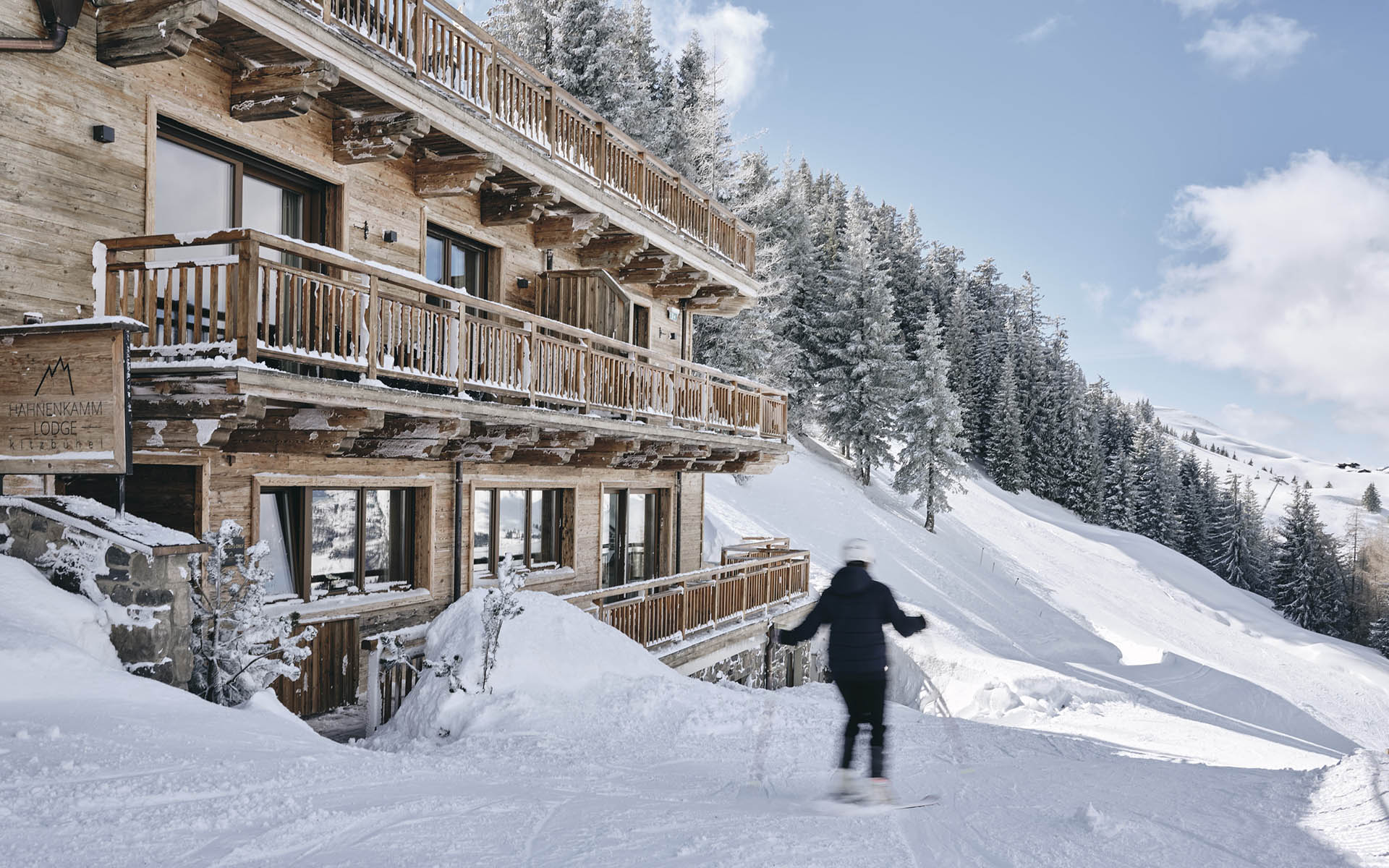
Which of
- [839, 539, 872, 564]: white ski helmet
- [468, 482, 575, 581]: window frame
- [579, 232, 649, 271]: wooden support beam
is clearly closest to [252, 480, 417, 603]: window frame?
[468, 482, 575, 581]: window frame

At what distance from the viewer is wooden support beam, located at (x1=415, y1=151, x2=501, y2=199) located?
12.4 metres

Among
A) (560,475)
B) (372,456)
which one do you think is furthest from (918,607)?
(372,456)

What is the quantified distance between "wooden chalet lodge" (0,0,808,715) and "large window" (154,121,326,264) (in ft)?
0.10

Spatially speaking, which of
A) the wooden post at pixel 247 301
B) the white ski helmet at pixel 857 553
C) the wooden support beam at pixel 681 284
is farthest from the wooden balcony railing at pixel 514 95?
the white ski helmet at pixel 857 553

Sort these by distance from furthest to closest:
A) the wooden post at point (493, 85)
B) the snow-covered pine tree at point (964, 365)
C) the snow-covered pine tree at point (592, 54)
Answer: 1. the snow-covered pine tree at point (964, 365)
2. the snow-covered pine tree at point (592, 54)
3. the wooden post at point (493, 85)

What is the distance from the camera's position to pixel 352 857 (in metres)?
4.42

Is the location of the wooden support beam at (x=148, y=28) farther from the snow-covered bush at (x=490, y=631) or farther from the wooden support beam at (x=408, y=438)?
the snow-covered bush at (x=490, y=631)

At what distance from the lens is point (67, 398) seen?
6.89m

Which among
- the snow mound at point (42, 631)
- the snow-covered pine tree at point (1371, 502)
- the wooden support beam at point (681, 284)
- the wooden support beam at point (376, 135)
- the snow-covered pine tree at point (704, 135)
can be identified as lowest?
the snow-covered pine tree at point (1371, 502)

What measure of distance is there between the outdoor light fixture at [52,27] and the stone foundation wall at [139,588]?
13.2 feet

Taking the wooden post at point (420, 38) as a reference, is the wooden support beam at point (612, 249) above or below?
below

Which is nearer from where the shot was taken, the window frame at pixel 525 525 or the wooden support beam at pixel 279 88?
the wooden support beam at pixel 279 88

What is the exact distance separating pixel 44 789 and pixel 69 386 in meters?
3.56

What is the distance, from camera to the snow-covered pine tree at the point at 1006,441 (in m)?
70.8
